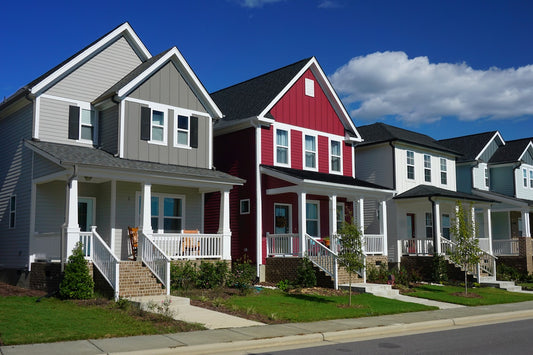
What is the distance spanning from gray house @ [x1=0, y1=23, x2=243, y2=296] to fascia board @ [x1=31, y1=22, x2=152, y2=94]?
0.15 feet

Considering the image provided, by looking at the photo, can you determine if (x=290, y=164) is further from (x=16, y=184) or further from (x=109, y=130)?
(x=16, y=184)

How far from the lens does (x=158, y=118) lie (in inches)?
853

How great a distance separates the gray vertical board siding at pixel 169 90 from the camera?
2133cm

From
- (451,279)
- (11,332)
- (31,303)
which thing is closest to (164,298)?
(31,303)

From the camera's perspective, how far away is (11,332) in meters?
11.4

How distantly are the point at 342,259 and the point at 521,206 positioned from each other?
2009 cm

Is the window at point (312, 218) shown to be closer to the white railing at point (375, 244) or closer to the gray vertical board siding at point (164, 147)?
the white railing at point (375, 244)

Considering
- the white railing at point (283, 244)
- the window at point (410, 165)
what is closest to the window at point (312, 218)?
the white railing at point (283, 244)

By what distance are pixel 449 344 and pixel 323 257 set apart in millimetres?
9929

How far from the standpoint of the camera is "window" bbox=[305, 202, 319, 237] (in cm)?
2616

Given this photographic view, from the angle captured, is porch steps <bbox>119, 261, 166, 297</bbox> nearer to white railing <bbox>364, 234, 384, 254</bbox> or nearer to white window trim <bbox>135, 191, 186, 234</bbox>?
white window trim <bbox>135, 191, 186, 234</bbox>

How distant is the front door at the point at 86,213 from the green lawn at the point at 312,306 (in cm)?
664

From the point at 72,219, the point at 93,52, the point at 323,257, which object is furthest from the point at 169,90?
the point at 323,257

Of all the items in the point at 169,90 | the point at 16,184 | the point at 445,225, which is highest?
the point at 169,90
